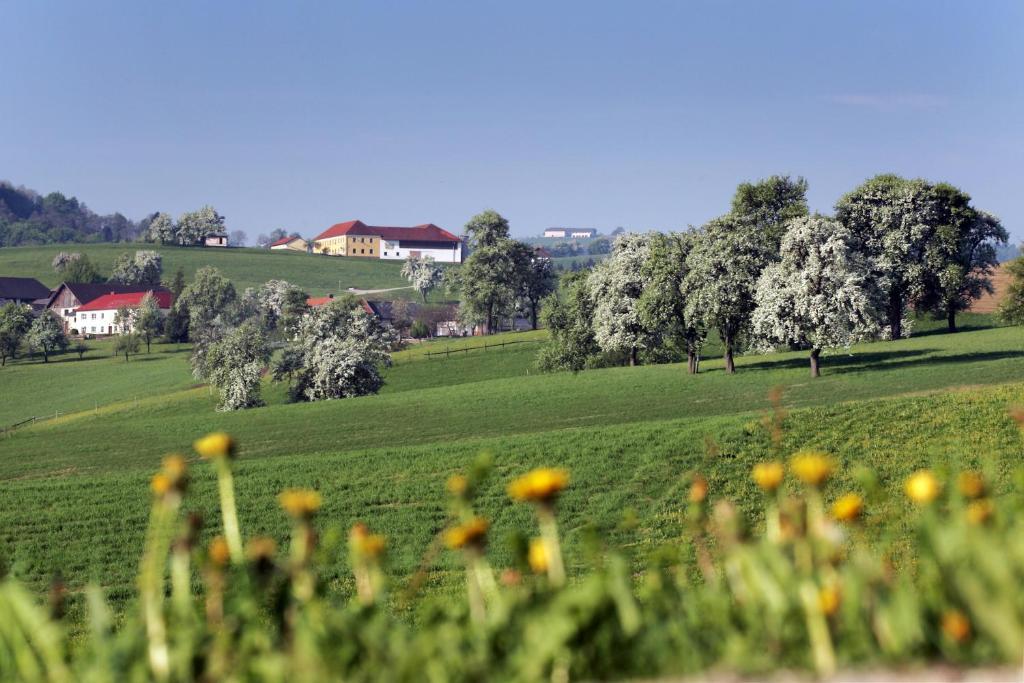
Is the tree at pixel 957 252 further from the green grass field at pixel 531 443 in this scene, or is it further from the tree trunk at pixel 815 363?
the tree trunk at pixel 815 363

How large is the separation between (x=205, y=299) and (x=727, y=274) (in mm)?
98728

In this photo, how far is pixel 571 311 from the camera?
78.4 m

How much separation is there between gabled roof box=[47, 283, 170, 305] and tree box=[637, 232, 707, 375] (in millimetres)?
125812

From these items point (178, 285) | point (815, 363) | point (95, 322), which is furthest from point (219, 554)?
point (178, 285)

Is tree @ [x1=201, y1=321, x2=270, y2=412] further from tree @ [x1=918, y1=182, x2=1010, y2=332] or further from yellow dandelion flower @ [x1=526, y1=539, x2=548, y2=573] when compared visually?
yellow dandelion flower @ [x1=526, y1=539, x2=548, y2=573]

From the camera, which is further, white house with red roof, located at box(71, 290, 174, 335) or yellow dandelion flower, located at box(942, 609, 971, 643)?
white house with red roof, located at box(71, 290, 174, 335)

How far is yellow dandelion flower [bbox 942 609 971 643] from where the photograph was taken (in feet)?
9.91

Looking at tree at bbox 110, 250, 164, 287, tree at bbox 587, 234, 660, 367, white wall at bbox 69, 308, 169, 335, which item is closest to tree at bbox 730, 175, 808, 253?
tree at bbox 587, 234, 660, 367

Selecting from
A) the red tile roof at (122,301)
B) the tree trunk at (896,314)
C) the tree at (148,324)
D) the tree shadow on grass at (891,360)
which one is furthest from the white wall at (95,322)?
the tree shadow on grass at (891,360)

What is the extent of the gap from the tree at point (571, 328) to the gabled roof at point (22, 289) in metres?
125

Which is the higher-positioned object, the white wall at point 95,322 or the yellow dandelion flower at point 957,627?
the white wall at point 95,322

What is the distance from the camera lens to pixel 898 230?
7862 centimetres

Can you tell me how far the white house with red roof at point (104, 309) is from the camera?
158875 millimetres

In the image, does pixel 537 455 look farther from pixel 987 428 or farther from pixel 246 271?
pixel 246 271
